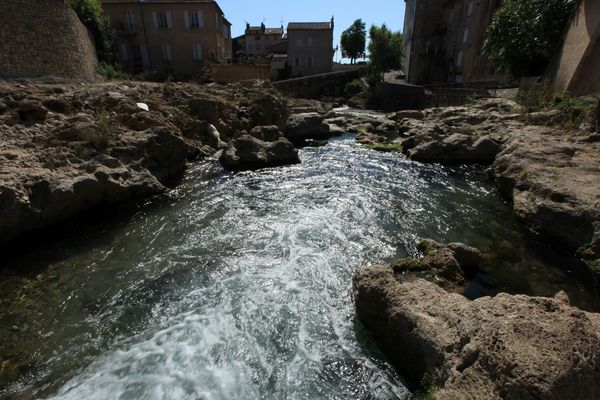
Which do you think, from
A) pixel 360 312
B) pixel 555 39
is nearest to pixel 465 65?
pixel 555 39

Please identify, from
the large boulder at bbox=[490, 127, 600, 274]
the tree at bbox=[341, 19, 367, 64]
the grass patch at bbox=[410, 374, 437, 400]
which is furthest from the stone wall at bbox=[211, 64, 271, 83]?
the tree at bbox=[341, 19, 367, 64]

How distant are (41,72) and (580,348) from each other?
20.0 meters

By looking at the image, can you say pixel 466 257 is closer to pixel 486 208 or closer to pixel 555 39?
pixel 486 208

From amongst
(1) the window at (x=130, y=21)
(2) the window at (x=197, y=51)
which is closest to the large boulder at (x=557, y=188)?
(2) the window at (x=197, y=51)

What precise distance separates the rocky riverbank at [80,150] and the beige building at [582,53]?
59.1 feet

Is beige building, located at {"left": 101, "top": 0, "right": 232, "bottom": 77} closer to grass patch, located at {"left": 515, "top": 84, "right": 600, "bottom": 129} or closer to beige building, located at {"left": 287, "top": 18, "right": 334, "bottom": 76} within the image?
beige building, located at {"left": 287, "top": 18, "right": 334, "bottom": 76}

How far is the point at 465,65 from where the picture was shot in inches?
1518

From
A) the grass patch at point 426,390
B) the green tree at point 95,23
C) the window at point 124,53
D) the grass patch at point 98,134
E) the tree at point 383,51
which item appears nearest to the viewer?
the grass patch at point 426,390

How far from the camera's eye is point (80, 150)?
8.78 m

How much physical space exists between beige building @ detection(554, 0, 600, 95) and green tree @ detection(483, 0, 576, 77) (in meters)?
1.55

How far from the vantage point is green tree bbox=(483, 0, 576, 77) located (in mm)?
19359

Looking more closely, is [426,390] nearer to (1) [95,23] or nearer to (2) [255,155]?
(2) [255,155]

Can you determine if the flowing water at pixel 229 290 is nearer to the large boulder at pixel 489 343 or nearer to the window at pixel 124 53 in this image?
the large boulder at pixel 489 343

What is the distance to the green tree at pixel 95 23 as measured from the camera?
24.8m
